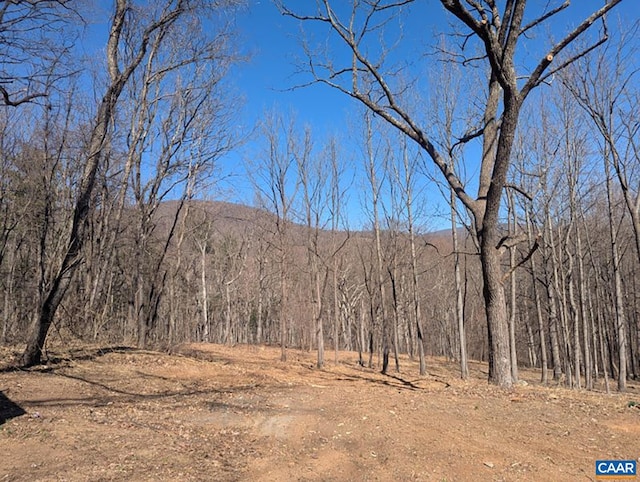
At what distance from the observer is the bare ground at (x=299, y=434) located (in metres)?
3.47

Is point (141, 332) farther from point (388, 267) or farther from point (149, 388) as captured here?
point (388, 267)

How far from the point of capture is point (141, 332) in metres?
12.6

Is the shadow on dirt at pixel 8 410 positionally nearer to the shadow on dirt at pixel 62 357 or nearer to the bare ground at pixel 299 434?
the bare ground at pixel 299 434

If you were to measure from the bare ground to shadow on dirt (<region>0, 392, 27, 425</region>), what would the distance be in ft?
0.03

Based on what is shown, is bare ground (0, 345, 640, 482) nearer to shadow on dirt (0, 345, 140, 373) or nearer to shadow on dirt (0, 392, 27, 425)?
shadow on dirt (0, 392, 27, 425)

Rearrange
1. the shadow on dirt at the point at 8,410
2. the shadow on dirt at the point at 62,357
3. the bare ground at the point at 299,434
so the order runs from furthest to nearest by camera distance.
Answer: the shadow on dirt at the point at 62,357 → the shadow on dirt at the point at 8,410 → the bare ground at the point at 299,434

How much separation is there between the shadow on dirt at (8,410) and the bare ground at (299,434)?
0.01 metres

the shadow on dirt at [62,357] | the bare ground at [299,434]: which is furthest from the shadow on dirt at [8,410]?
the shadow on dirt at [62,357]

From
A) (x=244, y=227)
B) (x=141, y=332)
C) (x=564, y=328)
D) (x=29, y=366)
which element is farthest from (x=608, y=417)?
(x=244, y=227)

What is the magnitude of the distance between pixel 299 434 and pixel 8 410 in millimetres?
3348

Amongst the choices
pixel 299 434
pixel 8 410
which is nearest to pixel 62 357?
A: pixel 8 410

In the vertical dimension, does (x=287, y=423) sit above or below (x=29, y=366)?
below

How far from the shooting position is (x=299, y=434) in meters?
4.75

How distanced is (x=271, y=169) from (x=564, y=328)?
13.1 meters
